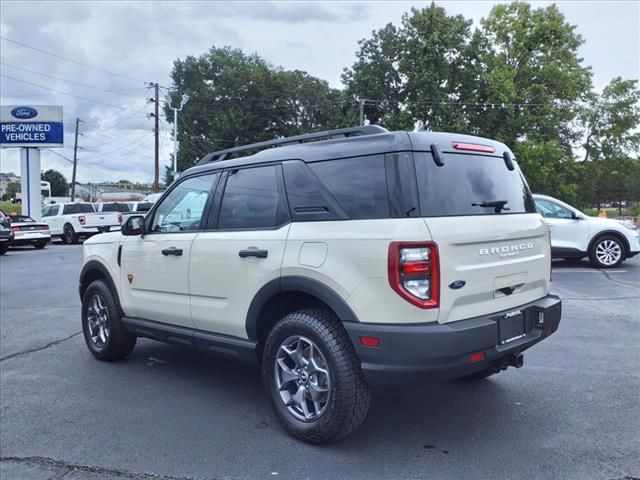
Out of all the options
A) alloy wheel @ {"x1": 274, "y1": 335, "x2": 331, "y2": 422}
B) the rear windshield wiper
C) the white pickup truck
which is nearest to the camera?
alloy wheel @ {"x1": 274, "y1": 335, "x2": 331, "y2": 422}

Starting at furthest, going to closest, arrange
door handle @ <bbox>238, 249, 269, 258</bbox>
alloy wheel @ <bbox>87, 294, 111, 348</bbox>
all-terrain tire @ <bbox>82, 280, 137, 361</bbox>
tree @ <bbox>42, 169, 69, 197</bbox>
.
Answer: tree @ <bbox>42, 169, 69, 197</bbox>
alloy wheel @ <bbox>87, 294, 111, 348</bbox>
all-terrain tire @ <bbox>82, 280, 137, 361</bbox>
door handle @ <bbox>238, 249, 269, 258</bbox>

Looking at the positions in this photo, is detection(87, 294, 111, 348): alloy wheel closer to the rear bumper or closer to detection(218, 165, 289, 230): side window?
detection(218, 165, 289, 230): side window

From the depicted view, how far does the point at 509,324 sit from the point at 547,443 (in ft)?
2.64

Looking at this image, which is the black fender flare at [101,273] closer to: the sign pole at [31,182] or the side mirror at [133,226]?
the side mirror at [133,226]

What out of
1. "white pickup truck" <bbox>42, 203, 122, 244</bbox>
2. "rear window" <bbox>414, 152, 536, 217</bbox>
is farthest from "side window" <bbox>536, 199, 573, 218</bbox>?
"white pickup truck" <bbox>42, 203, 122, 244</bbox>

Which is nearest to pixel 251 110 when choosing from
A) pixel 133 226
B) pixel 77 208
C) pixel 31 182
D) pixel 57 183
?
pixel 31 182

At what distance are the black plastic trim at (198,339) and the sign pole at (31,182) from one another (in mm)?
25366

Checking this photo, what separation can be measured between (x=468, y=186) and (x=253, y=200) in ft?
5.12

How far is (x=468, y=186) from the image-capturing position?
3.65 m

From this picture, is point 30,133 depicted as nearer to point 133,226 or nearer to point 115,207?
point 115,207

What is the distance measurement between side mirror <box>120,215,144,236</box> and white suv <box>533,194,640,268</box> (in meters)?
9.05

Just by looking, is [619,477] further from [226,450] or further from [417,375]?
[226,450]

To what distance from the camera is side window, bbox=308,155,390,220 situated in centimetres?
333

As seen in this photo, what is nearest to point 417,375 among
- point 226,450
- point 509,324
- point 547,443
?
point 509,324
